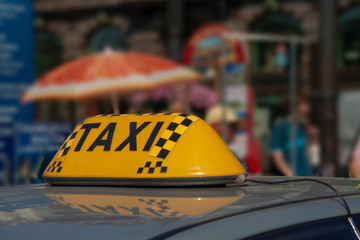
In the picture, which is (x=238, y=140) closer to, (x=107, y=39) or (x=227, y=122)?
(x=227, y=122)

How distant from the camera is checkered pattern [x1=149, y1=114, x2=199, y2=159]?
2.21 meters

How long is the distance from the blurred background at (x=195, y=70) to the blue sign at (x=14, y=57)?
1 cm

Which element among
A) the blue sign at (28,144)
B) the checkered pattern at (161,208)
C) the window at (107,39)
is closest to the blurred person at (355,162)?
the checkered pattern at (161,208)

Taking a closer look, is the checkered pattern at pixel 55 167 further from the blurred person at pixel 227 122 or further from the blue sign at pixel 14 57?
the blue sign at pixel 14 57

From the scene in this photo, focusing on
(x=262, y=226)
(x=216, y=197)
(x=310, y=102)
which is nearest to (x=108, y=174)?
(x=216, y=197)

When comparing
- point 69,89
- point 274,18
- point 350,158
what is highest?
point 274,18

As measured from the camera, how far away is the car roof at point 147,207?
1.65 meters

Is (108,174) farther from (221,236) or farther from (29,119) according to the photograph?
(29,119)

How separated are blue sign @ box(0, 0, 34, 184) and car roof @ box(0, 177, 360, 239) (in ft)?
23.6

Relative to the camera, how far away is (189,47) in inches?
725

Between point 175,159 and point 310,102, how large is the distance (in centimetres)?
1557

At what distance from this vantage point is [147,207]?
183cm

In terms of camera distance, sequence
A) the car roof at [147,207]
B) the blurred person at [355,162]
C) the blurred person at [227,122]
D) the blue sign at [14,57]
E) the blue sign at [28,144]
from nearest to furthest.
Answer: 1. the car roof at [147,207]
2. the blurred person at [355,162]
3. the blurred person at [227,122]
4. the blue sign at [28,144]
5. the blue sign at [14,57]

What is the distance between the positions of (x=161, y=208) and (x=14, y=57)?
25.9ft
